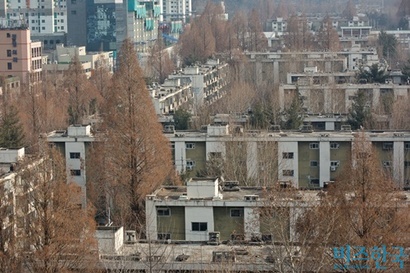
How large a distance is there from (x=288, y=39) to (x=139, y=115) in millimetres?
17777

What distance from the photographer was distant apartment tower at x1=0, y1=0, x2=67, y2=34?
108ft

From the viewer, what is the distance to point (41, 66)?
23719 mm

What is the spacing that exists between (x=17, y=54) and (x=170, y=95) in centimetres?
693

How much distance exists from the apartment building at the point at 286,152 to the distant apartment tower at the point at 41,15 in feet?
68.6

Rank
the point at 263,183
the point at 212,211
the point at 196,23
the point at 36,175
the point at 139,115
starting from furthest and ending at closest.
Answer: the point at 196,23 → the point at 263,183 → the point at 139,115 → the point at 212,211 → the point at 36,175

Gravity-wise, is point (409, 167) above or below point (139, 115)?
below

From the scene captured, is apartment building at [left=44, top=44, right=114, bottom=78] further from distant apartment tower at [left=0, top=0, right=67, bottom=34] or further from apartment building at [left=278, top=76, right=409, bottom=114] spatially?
apartment building at [left=278, top=76, right=409, bottom=114]

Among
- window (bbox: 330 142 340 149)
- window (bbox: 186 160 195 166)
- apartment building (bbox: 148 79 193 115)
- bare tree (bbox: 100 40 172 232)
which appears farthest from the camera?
apartment building (bbox: 148 79 193 115)

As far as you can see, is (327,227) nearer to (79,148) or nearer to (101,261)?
(101,261)

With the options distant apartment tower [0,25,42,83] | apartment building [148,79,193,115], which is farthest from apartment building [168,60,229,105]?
distant apartment tower [0,25,42,83]

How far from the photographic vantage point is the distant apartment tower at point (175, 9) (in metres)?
46.2

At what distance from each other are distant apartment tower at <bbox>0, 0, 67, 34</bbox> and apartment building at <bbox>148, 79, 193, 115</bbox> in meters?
14.7

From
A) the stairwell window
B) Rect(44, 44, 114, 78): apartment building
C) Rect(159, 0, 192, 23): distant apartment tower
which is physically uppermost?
Rect(159, 0, 192, 23): distant apartment tower

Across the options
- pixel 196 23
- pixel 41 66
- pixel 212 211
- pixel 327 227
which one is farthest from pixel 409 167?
pixel 196 23
